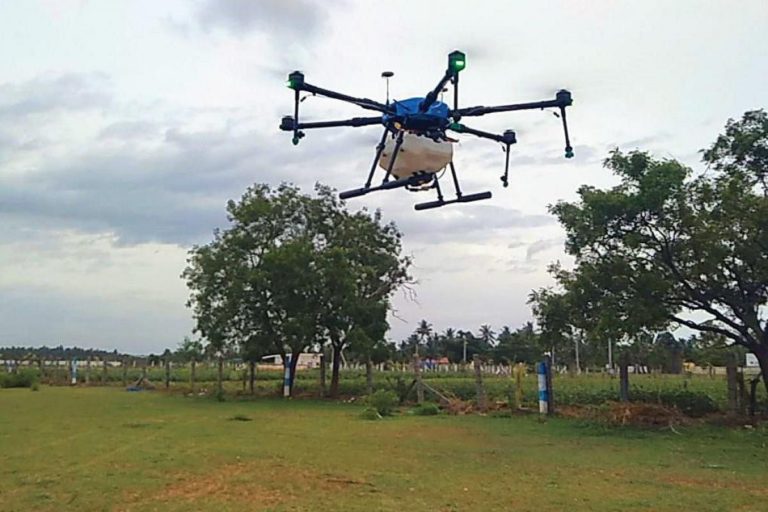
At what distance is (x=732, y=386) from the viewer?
60.4 feet

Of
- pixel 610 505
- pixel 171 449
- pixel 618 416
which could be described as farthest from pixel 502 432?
pixel 610 505

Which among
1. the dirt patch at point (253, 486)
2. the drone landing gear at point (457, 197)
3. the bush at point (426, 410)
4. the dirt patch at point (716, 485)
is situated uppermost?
the drone landing gear at point (457, 197)

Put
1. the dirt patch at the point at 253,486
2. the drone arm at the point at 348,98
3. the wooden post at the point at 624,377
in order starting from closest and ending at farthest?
the drone arm at the point at 348,98 < the dirt patch at the point at 253,486 < the wooden post at the point at 624,377

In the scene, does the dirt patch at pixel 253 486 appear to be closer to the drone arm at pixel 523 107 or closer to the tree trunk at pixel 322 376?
the drone arm at pixel 523 107

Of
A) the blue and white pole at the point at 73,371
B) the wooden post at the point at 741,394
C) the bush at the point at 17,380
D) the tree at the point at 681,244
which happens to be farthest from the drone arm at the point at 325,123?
the blue and white pole at the point at 73,371

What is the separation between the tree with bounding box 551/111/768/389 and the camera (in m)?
16.6

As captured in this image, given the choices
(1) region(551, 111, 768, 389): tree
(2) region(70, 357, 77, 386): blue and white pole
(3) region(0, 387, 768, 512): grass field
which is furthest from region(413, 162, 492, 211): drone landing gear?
(2) region(70, 357, 77, 386): blue and white pole

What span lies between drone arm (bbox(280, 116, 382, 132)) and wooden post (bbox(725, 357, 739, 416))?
13.9m

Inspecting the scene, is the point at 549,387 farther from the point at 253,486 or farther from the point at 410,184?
the point at 410,184

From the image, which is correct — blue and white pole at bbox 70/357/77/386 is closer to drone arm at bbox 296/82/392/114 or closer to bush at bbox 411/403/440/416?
Answer: bush at bbox 411/403/440/416

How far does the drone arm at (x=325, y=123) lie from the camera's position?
7156 millimetres

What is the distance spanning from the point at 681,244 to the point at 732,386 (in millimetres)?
3847

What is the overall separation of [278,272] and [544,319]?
10.9 metres

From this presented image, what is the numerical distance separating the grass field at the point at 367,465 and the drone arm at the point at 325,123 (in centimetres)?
401
